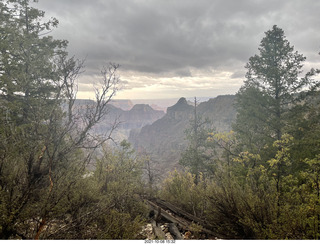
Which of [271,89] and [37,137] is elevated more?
[271,89]

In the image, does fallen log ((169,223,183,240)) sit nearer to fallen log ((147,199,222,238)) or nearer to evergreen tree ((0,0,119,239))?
fallen log ((147,199,222,238))

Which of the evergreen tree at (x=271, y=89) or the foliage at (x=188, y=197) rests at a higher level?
the evergreen tree at (x=271, y=89)

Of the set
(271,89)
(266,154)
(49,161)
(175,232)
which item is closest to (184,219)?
(175,232)

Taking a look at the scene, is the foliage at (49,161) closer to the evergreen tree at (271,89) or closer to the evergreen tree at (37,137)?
the evergreen tree at (37,137)

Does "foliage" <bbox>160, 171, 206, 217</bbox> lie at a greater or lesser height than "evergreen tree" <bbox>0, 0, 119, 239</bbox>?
lesser

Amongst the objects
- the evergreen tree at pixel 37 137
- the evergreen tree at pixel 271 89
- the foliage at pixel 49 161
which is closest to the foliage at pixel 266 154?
the evergreen tree at pixel 271 89

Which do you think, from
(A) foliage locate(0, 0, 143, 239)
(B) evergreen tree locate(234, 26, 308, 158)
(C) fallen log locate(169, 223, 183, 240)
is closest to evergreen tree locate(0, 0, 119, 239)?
(A) foliage locate(0, 0, 143, 239)

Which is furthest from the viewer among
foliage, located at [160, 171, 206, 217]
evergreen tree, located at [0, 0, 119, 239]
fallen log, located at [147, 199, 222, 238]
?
foliage, located at [160, 171, 206, 217]

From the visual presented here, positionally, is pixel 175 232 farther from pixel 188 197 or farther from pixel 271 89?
pixel 271 89

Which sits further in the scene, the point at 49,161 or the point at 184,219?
the point at 184,219

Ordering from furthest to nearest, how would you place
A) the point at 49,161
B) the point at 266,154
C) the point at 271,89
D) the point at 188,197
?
the point at 271,89 < the point at 266,154 < the point at 188,197 < the point at 49,161

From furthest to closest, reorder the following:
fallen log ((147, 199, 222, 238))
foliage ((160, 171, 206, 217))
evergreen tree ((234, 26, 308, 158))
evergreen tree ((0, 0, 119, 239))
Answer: evergreen tree ((234, 26, 308, 158)), foliage ((160, 171, 206, 217)), fallen log ((147, 199, 222, 238)), evergreen tree ((0, 0, 119, 239))

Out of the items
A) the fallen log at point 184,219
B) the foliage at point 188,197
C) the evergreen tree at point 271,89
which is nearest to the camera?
the fallen log at point 184,219

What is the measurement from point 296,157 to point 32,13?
17.6 m
